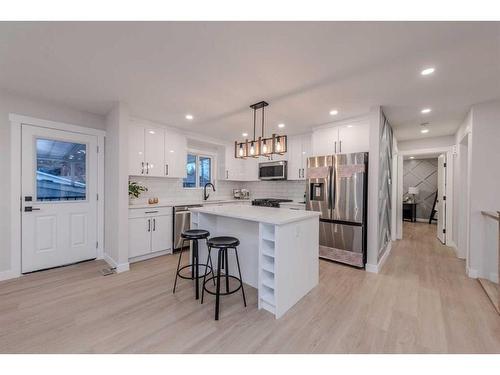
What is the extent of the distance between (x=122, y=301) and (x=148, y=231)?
149 cm

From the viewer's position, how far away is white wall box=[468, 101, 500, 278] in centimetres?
289

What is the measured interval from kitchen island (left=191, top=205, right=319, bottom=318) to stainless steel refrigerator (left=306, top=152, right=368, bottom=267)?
99 centimetres

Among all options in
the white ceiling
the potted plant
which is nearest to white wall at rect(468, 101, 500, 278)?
the white ceiling

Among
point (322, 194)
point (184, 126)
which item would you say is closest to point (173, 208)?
point (184, 126)

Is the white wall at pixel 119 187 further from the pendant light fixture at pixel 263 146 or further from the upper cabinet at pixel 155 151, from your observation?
the pendant light fixture at pixel 263 146

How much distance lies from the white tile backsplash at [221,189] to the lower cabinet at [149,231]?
0.59 meters

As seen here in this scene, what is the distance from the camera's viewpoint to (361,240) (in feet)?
10.6

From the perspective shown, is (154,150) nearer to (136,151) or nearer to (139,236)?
(136,151)

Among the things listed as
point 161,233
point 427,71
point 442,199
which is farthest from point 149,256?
point 442,199

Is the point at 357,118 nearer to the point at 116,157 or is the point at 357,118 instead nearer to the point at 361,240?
the point at 361,240

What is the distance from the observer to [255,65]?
2.11m

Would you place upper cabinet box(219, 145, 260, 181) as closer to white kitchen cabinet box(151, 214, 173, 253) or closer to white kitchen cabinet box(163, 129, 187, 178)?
white kitchen cabinet box(163, 129, 187, 178)

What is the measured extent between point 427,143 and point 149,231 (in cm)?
606
